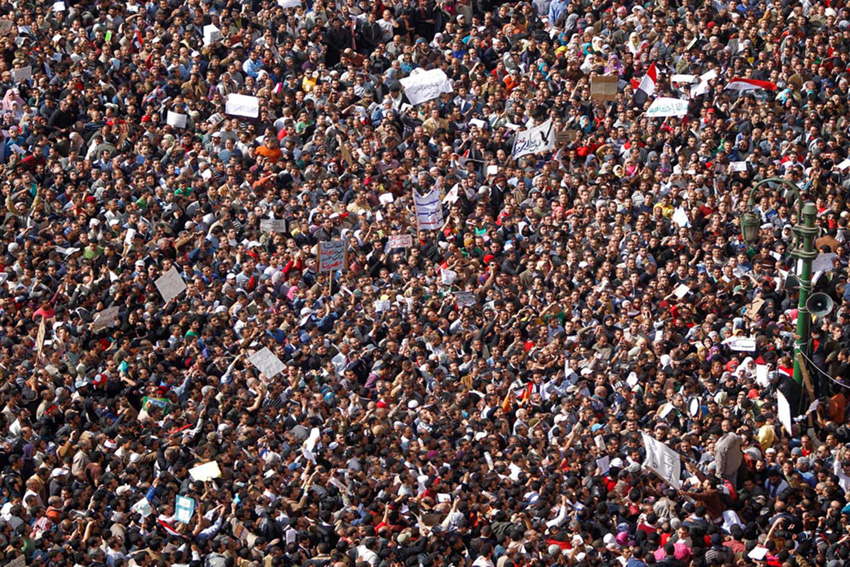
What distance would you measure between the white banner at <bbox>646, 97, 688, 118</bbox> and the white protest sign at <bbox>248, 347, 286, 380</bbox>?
27.0 ft

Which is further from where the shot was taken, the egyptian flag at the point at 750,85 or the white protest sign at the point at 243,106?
the white protest sign at the point at 243,106

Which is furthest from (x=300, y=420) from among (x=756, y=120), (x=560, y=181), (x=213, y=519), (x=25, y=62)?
(x=25, y=62)

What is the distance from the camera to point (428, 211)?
35.9 meters

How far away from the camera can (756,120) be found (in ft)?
116

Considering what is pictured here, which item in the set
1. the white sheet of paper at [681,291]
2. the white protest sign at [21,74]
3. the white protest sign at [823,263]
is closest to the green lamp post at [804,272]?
the white protest sign at [823,263]

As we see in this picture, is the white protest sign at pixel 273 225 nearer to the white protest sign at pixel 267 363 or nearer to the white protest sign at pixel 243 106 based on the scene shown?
the white protest sign at pixel 243 106

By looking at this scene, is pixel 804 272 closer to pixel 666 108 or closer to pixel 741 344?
pixel 741 344

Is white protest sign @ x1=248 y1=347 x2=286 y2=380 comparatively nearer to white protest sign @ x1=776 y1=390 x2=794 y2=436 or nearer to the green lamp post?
white protest sign @ x1=776 y1=390 x2=794 y2=436

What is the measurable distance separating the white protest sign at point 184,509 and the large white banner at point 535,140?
1001 cm

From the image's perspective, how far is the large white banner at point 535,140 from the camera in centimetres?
3684

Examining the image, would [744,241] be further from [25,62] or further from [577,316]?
[25,62]

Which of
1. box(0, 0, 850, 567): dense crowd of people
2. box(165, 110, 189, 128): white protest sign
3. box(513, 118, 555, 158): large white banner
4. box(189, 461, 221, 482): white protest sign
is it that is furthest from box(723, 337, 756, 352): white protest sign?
box(165, 110, 189, 128): white protest sign

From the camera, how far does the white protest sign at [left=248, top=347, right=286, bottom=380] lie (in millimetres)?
33344

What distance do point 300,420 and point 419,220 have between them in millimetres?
5225
